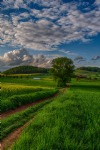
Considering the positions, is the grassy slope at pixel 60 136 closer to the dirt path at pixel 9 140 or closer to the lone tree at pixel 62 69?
the dirt path at pixel 9 140

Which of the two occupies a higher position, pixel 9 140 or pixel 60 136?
pixel 60 136

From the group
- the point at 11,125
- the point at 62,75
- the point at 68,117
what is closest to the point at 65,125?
the point at 68,117

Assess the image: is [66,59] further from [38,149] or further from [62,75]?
[38,149]

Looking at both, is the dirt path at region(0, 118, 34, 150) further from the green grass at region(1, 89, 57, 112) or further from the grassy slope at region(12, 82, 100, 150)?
the green grass at region(1, 89, 57, 112)

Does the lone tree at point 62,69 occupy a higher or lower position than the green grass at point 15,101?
higher

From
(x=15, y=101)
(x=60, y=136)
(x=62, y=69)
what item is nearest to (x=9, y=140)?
(x=60, y=136)

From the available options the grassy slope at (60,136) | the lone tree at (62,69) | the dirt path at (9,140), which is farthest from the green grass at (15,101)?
the lone tree at (62,69)

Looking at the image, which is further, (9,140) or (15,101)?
(15,101)

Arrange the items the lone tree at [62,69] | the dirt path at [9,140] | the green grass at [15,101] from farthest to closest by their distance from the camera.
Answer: the lone tree at [62,69], the green grass at [15,101], the dirt path at [9,140]

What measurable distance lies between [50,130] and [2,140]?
241cm

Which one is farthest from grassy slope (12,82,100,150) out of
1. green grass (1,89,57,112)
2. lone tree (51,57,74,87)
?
lone tree (51,57,74,87)

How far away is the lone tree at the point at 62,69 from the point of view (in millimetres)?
80219

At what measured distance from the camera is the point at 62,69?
80938 millimetres

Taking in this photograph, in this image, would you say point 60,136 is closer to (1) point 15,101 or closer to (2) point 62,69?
(1) point 15,101
